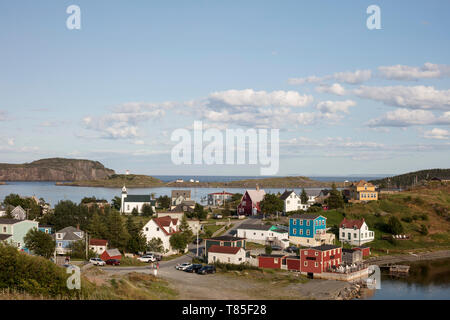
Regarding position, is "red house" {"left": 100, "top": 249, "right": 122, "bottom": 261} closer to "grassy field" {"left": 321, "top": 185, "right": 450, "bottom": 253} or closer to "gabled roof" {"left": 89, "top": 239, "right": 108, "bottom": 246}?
"gabled roof" {"left": 89, "top": 239, "right": 108, "bottom": 246}

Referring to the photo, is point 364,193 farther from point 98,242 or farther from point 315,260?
point 98,242

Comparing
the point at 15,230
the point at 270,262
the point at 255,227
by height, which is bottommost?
the point at 270,262

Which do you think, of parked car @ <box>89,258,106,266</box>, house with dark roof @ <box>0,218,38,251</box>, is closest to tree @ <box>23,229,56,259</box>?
house with dark roof @ <box>0,218,38,251</box>

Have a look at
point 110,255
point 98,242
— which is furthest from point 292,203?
point 110,255

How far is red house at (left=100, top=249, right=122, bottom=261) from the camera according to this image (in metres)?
46.8

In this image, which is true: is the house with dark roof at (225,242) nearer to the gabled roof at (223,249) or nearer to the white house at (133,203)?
the gabled roof at (223,249)

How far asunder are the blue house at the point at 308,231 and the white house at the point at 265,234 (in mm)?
1357

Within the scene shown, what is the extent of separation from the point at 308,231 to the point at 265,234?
574 cm

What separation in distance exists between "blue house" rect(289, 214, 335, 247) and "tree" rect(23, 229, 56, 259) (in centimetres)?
3042

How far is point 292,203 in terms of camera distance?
7788cm

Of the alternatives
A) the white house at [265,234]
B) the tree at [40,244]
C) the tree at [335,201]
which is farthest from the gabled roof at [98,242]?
the tree at [335,201]

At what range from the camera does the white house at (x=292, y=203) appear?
3024 inches
